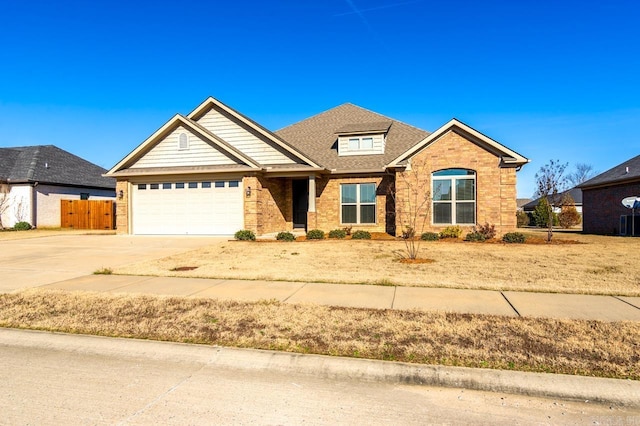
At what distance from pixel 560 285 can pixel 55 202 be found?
99.5 feet

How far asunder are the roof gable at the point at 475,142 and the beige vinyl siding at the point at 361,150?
3463mm

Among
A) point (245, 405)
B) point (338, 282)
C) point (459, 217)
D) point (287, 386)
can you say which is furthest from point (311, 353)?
point (459, 217)

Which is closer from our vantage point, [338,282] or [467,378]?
[467,378]

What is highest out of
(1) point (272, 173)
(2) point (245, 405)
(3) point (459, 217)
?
(1) point (272, 173)

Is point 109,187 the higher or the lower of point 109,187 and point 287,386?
the higher

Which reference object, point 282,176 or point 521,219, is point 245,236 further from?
point 521,219

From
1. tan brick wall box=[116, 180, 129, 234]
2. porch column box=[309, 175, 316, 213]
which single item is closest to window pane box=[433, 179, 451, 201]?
porch column box=[309, 175, 316, 213]

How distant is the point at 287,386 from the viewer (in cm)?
390

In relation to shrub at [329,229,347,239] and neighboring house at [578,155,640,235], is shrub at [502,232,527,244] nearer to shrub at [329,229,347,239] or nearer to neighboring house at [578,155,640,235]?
shrub at [329,229,347,239]

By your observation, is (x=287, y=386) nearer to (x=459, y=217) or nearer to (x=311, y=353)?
(x=311, y=353)

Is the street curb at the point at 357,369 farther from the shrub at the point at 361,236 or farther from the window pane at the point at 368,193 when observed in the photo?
the window pane at the point at 368,193

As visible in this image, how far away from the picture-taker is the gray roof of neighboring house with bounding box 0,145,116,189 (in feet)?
86.1

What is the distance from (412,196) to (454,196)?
1.90 m

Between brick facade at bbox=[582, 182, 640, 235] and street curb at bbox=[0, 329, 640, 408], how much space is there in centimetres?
2266
